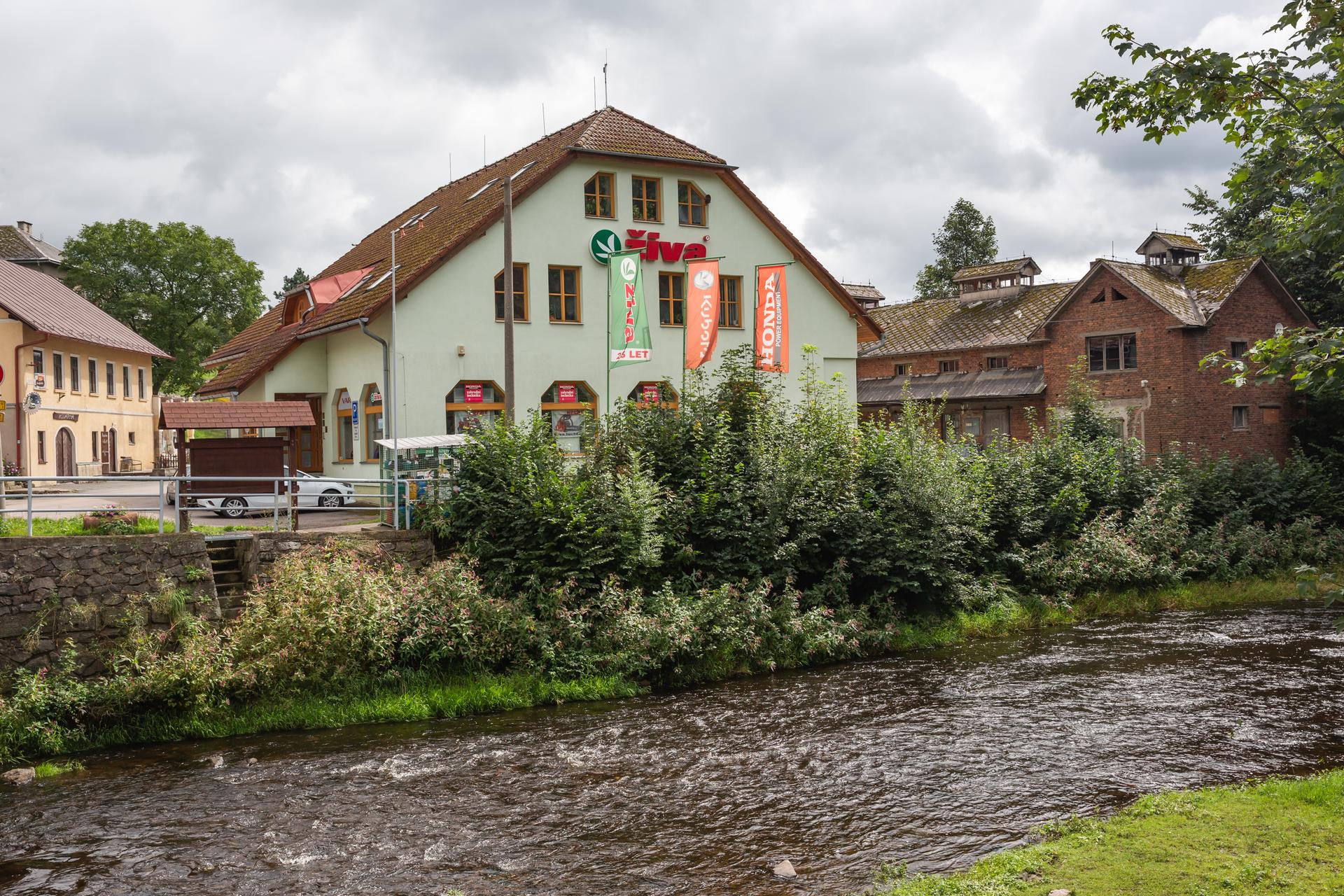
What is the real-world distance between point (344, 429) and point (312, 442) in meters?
2.06

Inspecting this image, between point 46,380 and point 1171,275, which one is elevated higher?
point 1171,275

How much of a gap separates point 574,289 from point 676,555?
12055 mm

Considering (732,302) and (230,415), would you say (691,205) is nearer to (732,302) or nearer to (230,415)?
(732,302)

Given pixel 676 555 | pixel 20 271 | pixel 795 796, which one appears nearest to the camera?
pixel 795 796

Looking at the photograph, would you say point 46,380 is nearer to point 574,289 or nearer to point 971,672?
point 574,289

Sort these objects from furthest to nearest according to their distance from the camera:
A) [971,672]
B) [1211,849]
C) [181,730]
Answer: [971,672]
[181,730]
[1211,849]

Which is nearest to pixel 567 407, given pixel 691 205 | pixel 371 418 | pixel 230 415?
pixel 371 418

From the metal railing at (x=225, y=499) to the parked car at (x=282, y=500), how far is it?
2 cm

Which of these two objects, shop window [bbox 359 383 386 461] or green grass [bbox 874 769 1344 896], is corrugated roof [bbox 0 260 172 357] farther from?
green grass [bbox 874 769 1344 896]

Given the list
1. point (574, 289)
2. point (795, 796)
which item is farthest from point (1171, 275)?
point (795, 796)

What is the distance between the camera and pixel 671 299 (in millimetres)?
29547

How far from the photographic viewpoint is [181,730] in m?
13.6

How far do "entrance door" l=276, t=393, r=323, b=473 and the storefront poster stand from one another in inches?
457

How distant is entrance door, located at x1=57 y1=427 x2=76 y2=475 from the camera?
45.8 metres
